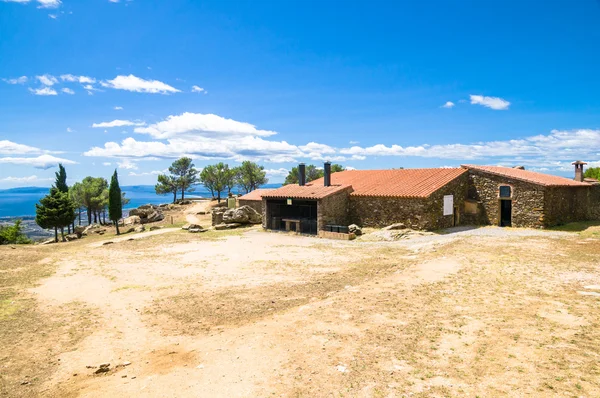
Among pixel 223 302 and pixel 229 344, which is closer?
pixel 229 344

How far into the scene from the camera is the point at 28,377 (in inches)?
299

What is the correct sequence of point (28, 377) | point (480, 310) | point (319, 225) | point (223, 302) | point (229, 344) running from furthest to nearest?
1. point (319, 225)
2. point (223, 302)
3. point (480, 310)
4. point (229, 344)
5. point (28, 377)

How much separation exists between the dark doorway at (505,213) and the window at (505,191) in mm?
659

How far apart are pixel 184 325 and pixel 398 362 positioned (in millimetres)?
6367

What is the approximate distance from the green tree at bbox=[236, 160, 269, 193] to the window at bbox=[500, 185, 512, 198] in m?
52.2

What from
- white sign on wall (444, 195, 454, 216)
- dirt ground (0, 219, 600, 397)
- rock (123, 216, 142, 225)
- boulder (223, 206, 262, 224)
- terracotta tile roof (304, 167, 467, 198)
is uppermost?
terracotta tile roof (304, 167, 467, 198)

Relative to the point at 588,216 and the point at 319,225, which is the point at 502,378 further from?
the point at 588,216

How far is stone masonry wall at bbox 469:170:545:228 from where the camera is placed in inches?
1026

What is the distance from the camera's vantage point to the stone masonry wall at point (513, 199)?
85.5 ft

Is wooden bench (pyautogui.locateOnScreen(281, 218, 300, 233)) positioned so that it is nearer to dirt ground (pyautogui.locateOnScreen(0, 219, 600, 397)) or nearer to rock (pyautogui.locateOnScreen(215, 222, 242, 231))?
rock (pyautogui.locateOnScreen(215, 222, 242, 231))

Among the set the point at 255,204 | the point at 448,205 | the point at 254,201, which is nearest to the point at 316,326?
the point at 448,205

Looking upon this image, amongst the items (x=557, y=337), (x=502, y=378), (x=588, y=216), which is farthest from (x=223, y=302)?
(x=588, y=216)

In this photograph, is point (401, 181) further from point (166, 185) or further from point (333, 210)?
point (166, 185)

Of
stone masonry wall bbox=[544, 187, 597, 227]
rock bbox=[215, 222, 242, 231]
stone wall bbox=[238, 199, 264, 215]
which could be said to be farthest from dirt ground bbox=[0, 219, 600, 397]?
stone wall bbox=[238, 199, 264, 215]
